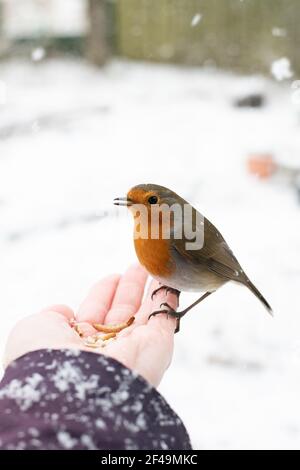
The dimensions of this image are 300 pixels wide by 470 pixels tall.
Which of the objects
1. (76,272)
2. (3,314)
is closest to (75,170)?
(76,272)

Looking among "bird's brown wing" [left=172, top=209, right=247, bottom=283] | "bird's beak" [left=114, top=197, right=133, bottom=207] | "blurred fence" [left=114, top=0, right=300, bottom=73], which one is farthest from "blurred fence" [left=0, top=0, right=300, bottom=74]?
"bird's beak" [left=114, top=197, right=133, bottom=207]

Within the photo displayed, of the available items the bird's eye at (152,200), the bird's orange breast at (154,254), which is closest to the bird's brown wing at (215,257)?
the bird's orange breast at (154,254)

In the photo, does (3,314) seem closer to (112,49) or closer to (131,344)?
(131,344)

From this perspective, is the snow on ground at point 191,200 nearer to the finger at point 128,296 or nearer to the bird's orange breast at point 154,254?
the finger at point 128,296

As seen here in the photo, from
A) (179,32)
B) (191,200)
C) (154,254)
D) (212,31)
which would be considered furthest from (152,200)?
(179,32)

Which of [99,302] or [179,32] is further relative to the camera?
[179,32]
